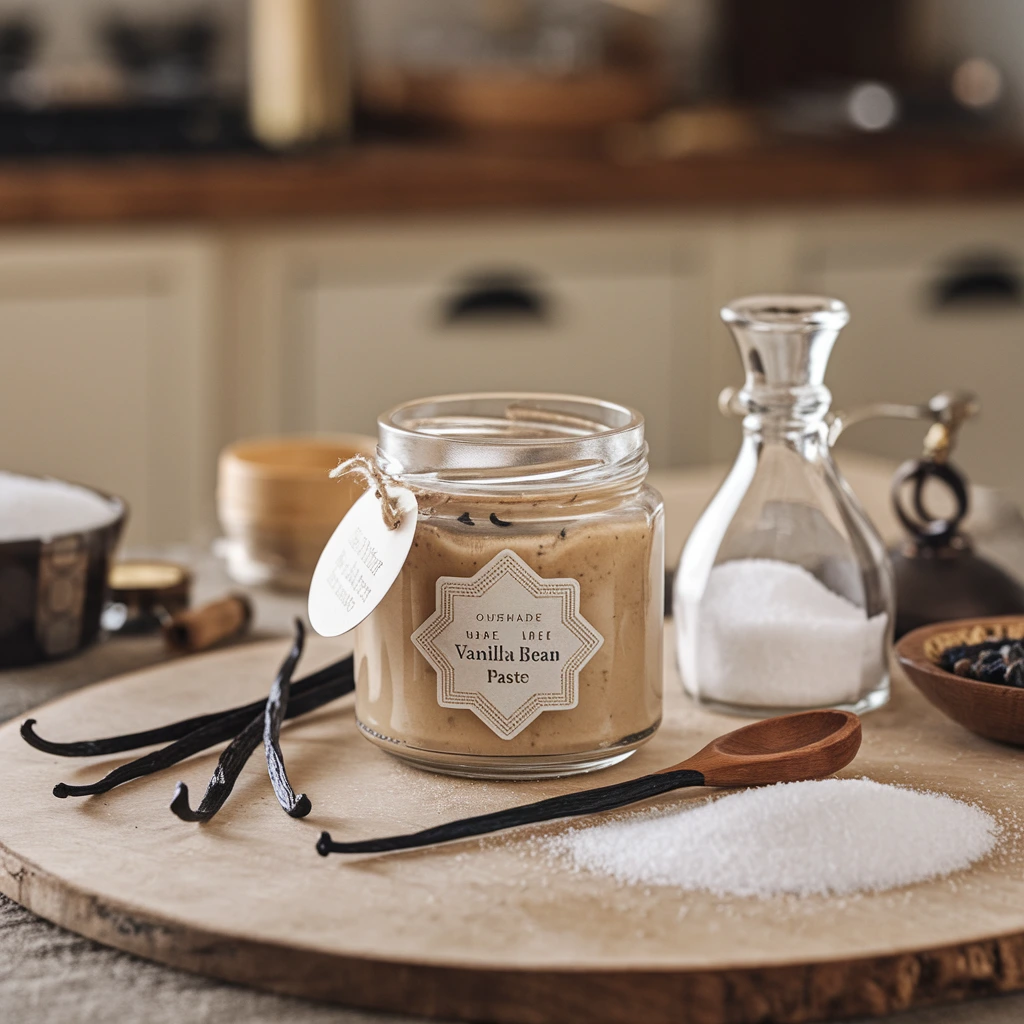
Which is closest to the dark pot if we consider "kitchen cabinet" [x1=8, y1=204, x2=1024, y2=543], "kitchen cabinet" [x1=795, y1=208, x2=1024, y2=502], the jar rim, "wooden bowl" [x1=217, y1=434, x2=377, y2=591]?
"wooden bowl" [x1=217, y1=434, x2=377, y2=591]

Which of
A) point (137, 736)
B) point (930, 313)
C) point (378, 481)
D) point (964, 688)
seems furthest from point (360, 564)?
point (930, 313)

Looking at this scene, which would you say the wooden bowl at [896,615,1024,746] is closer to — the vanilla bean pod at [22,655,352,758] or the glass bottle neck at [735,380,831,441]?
the glass bottle neck at [735,380,831,441]

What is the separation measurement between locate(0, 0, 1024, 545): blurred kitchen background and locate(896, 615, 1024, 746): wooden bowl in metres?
1.47

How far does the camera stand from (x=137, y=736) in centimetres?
72

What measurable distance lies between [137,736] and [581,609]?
221mm

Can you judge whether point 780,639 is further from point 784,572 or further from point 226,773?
point 226,773

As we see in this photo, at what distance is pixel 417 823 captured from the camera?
0.64 m

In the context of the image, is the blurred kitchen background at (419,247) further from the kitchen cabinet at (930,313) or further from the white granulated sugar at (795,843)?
the white granulated sugar at (795,843)

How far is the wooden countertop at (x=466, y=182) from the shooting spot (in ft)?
6.67

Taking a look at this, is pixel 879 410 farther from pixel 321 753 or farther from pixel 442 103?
pixel 442 103

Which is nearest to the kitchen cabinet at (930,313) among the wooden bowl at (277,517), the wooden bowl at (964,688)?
the wooden bowl at (277,517)

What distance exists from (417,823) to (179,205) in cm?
158

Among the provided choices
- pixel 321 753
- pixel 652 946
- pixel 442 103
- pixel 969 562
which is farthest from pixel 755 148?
pixel 652 946

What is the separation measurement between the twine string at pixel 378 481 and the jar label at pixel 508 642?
4 centimetres
